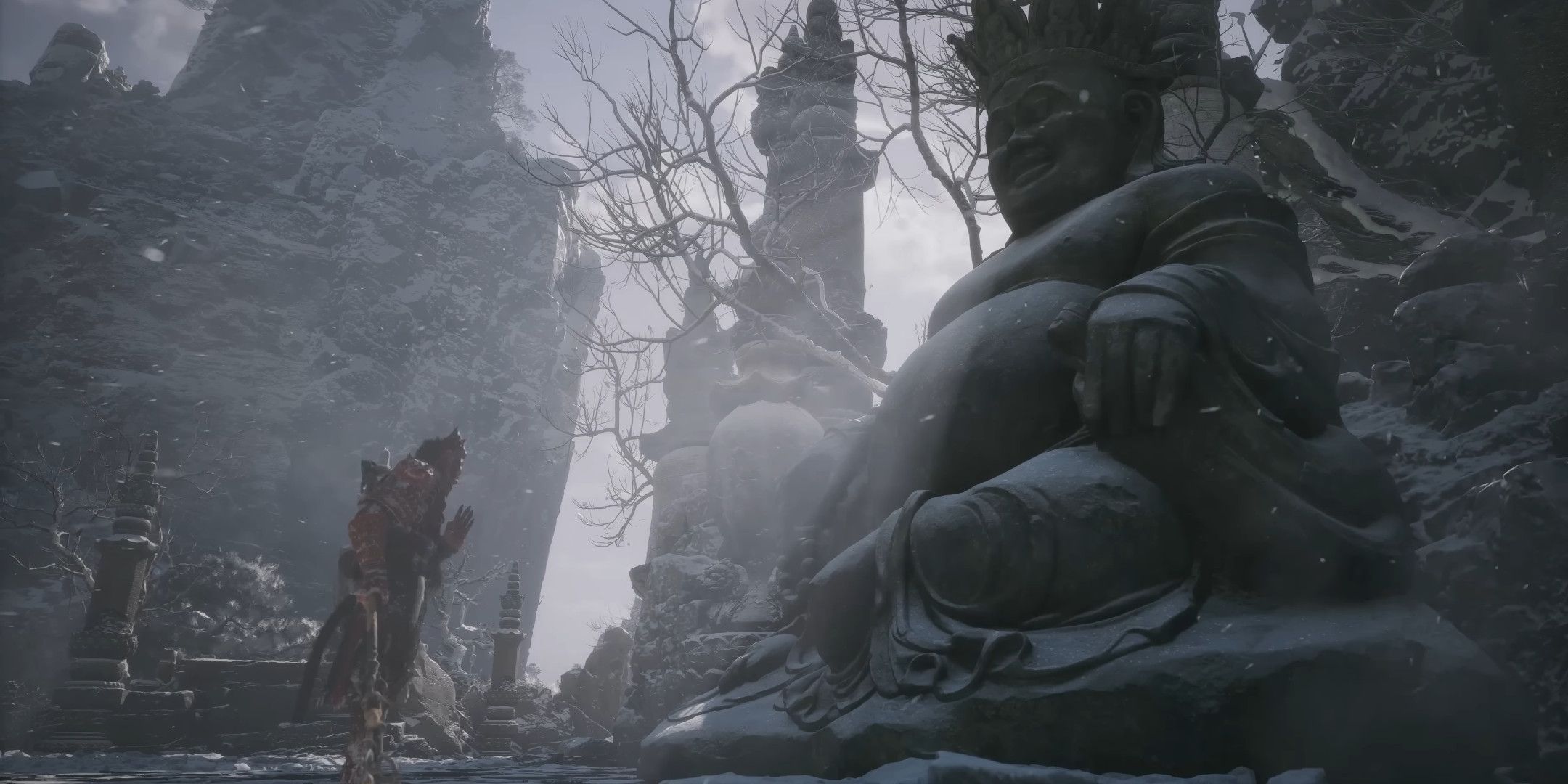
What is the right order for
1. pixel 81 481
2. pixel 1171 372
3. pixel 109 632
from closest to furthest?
pixel 1171 372
pixel 109 632
pixel 81 481

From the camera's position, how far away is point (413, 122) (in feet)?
180

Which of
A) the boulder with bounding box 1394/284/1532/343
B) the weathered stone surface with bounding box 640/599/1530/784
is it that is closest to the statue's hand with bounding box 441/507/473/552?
the weathered stone surface with bounding box 640/599/1530/784

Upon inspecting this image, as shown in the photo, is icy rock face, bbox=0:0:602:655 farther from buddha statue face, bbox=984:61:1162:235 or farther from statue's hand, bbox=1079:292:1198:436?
statue's hand, bbox=1079:292:1198:436

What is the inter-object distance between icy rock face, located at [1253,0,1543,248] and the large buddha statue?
300 centimetres

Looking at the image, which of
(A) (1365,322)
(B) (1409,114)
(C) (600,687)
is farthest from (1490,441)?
(C) (600,687)

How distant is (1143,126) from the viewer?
9.62 ft

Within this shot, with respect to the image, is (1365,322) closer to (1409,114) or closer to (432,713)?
(1409,114)

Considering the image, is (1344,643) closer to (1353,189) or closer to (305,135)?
(1353,189)

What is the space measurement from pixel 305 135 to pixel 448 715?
5015 centimetres

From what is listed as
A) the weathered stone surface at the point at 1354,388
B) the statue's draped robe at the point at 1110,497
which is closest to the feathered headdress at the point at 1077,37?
the statue's draped robe at the point at 1110,497

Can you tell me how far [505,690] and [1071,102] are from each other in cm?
1179

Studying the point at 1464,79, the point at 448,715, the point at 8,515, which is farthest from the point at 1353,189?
the point at 8,515

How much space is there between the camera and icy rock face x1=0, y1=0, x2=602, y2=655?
3869cm

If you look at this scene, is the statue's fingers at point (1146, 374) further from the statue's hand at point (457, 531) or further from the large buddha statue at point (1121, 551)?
the statue's hand at point (457, 531)
